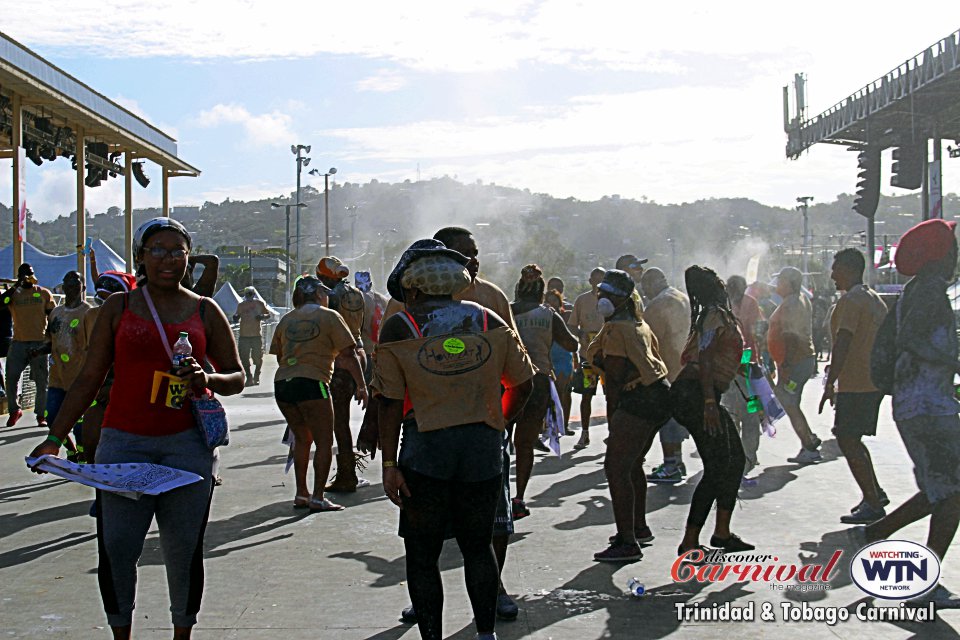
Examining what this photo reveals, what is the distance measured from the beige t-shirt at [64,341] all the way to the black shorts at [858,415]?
19.3ft

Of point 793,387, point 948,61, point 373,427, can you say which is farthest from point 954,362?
point 948,61

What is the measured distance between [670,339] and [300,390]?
299 centimetres

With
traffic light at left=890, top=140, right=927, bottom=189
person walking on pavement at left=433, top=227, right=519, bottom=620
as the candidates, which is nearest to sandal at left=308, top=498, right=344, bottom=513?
person walking on pavement at left=433, top=227, right=519, bottom=620

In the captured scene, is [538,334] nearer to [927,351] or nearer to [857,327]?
[857,327]

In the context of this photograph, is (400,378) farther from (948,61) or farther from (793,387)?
(948,61)

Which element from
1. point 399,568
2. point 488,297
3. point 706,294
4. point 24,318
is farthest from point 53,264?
point 706,294

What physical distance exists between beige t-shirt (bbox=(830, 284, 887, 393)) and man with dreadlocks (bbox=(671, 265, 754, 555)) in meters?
1.37

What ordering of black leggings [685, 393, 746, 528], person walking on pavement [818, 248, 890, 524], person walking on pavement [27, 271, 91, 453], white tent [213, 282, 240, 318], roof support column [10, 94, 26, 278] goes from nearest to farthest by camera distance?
→ black leggings [685, 393, 746, 528], person walking on pavement [818, 248, 890, 524], person walking on pavement [27, 271, 91, 453], roof support column [10, 94, 26, 278], white tent [213, 282, 240, 318]

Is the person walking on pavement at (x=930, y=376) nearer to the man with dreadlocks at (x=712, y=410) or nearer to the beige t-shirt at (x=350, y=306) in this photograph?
the man with dreadlocks at (x=712, y=410)

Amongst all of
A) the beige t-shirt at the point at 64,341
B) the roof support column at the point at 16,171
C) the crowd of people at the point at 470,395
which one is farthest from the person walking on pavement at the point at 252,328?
the crowd of people at the point at 470,395

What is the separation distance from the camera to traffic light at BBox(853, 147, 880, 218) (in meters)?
29.5

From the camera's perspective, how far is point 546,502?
329 inches

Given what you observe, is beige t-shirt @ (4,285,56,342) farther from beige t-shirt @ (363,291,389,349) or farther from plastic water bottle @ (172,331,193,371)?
plastic water bottle @ (172,331,193,371)

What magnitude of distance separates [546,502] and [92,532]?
A: 10.3 feet
